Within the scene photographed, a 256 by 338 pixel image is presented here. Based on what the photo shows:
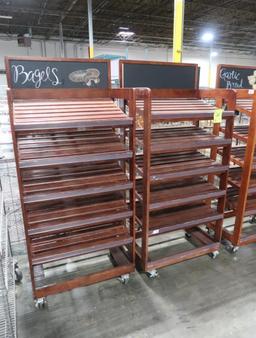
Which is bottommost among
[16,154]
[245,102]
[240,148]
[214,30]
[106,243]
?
[106,243]

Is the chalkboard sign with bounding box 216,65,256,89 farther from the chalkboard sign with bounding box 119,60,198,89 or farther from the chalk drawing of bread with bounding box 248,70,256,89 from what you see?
the chalkboard sign with bounding box 119,60,198,89

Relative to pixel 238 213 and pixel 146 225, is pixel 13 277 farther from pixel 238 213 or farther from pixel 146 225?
pixel 238 213

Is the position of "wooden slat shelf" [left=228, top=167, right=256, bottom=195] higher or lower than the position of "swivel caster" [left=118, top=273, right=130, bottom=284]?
higher

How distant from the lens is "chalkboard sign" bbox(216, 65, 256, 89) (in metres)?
3.02

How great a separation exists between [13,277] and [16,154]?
118cm

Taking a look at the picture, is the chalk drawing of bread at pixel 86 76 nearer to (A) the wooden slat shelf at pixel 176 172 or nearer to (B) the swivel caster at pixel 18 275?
(A) the wooden slat shelf at pixel 176 172

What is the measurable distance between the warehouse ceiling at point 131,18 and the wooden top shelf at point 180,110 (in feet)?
22.8

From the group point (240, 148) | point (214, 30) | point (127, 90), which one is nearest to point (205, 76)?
point (214, 30)

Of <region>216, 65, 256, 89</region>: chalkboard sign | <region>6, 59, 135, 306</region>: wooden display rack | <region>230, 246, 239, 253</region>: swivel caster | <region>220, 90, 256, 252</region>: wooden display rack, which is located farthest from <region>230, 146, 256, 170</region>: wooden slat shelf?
<region>6, 59, 135, 306</region>: wooden display rack

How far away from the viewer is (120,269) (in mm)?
2338

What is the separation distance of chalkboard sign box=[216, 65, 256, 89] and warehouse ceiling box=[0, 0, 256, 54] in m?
6.07

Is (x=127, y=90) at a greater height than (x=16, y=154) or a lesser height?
greater

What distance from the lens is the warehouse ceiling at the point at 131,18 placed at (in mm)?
8133

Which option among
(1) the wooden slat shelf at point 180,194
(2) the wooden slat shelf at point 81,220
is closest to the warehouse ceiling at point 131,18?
(1) the wooden slat shelf at point 180,194
